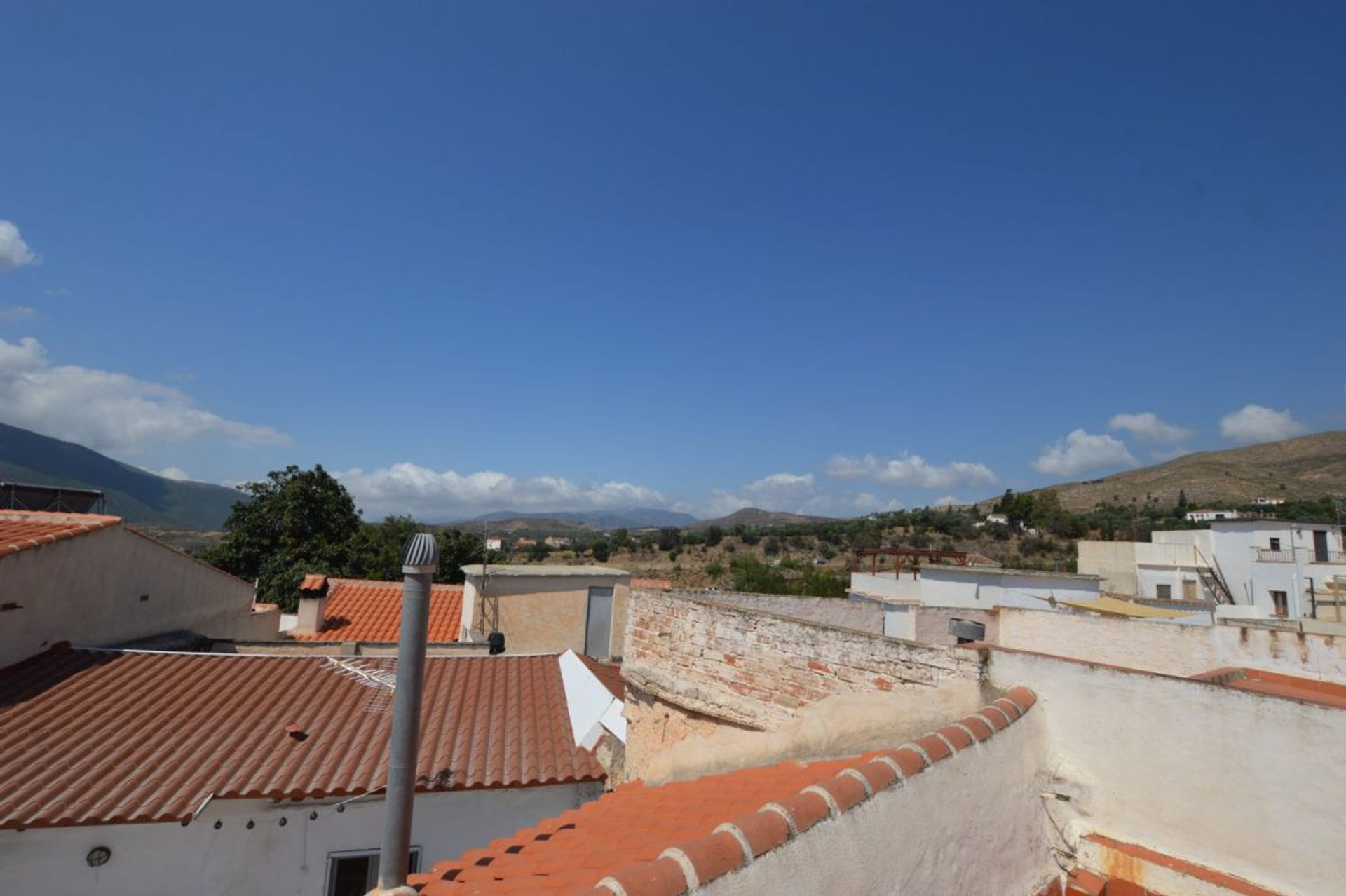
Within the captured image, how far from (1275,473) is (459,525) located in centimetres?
8906

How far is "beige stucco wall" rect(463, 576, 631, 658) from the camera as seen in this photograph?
16.0 meters

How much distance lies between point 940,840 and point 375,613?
1849 centimetres

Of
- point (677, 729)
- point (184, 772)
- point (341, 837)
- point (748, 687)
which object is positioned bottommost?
point (341, 837)

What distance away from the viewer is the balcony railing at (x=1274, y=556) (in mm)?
27047

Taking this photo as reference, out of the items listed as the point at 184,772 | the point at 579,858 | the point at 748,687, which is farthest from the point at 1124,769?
the point at 184,772

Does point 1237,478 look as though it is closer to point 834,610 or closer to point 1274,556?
point 1274,556

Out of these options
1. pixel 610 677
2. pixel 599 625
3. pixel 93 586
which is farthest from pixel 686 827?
pixel 599 625

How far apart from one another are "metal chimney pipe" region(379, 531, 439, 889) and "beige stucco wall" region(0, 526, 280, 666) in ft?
27.1

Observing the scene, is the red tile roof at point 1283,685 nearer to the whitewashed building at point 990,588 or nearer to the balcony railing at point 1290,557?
the whitewashed building at point 990,588

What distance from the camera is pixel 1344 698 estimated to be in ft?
14.1

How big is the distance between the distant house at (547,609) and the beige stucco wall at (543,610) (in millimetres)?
17

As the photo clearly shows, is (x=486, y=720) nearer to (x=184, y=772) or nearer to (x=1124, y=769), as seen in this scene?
(x=184, y=772)

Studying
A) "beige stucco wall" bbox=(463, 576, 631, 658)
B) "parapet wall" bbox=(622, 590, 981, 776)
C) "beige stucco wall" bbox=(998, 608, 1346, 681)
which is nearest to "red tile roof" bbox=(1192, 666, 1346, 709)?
"beige stucco wall" bbox=(998, 608, 1346, 681)

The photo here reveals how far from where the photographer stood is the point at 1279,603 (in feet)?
88.6
